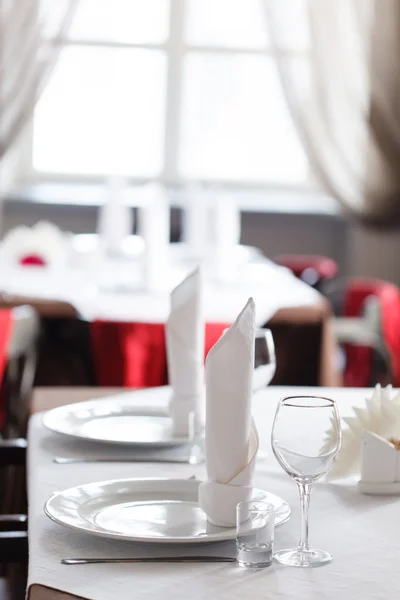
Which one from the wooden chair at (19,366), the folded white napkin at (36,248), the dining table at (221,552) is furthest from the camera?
the folded white napkin at (36,248)

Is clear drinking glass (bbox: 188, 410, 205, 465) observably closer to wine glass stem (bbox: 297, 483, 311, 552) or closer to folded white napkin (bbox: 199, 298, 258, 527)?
folded white napkin (bbox: 199, 298, 258, 527)

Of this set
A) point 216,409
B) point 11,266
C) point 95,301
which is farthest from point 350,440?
point 11,266

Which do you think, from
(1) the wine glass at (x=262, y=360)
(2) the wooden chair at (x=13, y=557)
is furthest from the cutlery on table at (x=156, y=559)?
(2) the wooden chair at (x=13, y=557)

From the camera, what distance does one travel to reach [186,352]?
5.47 feet

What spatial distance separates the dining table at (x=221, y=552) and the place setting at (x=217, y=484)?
0.03 feet

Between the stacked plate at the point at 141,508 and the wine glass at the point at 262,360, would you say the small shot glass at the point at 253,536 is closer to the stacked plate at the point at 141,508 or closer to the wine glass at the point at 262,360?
the stacked plate at the point at 141,508

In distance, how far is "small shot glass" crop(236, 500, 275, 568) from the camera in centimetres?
108

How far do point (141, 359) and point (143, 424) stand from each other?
1294mm

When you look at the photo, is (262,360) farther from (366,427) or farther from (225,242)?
(225,242)

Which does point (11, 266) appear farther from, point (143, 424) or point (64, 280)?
point (143, 424)

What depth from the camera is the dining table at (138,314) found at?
10.5 feet

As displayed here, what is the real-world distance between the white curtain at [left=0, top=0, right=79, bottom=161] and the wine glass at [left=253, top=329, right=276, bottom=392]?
4305 millimetres

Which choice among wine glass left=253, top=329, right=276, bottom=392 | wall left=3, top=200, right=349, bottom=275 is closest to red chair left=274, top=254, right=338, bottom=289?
wall left=3, top=200, right=349, bottom=275

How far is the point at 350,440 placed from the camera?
139 cm
